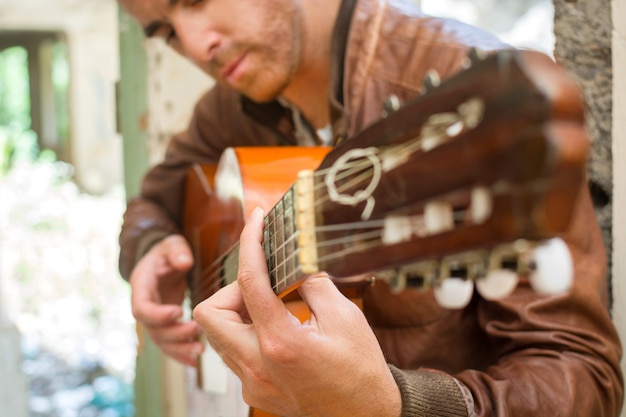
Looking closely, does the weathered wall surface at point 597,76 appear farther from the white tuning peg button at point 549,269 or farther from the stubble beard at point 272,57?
the white tuning peg button at point 549,269

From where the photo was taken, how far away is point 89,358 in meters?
4.76

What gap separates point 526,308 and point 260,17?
798 mm

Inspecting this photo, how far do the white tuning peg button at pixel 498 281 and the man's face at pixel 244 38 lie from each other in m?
0.90

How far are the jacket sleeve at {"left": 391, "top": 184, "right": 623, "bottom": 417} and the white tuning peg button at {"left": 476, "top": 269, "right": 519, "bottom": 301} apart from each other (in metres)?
0.31

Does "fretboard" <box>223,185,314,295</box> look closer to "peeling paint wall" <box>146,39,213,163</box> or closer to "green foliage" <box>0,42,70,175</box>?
"peeling paint wall" <box>146,39,213,163</box>

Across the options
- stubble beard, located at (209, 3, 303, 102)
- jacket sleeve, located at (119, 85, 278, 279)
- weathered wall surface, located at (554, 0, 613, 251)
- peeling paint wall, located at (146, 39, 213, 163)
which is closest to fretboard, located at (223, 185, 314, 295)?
stubble beard, located at (209, 3, 303, 102)

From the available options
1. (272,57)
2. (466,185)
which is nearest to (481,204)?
(466,185)

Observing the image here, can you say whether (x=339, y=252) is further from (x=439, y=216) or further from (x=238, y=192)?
(x=238, y=192)

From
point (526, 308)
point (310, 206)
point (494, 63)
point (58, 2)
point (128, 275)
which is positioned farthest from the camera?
point (58, 2)

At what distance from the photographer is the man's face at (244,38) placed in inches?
53.0

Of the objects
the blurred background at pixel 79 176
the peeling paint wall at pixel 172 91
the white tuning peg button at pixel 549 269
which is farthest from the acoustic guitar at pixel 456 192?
the peeling paint wall at pixel 172 91

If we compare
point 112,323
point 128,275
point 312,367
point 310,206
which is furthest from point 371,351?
point 112,323

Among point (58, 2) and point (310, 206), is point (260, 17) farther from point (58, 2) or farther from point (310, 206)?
point (58, 2)

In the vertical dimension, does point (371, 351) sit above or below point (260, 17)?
below
